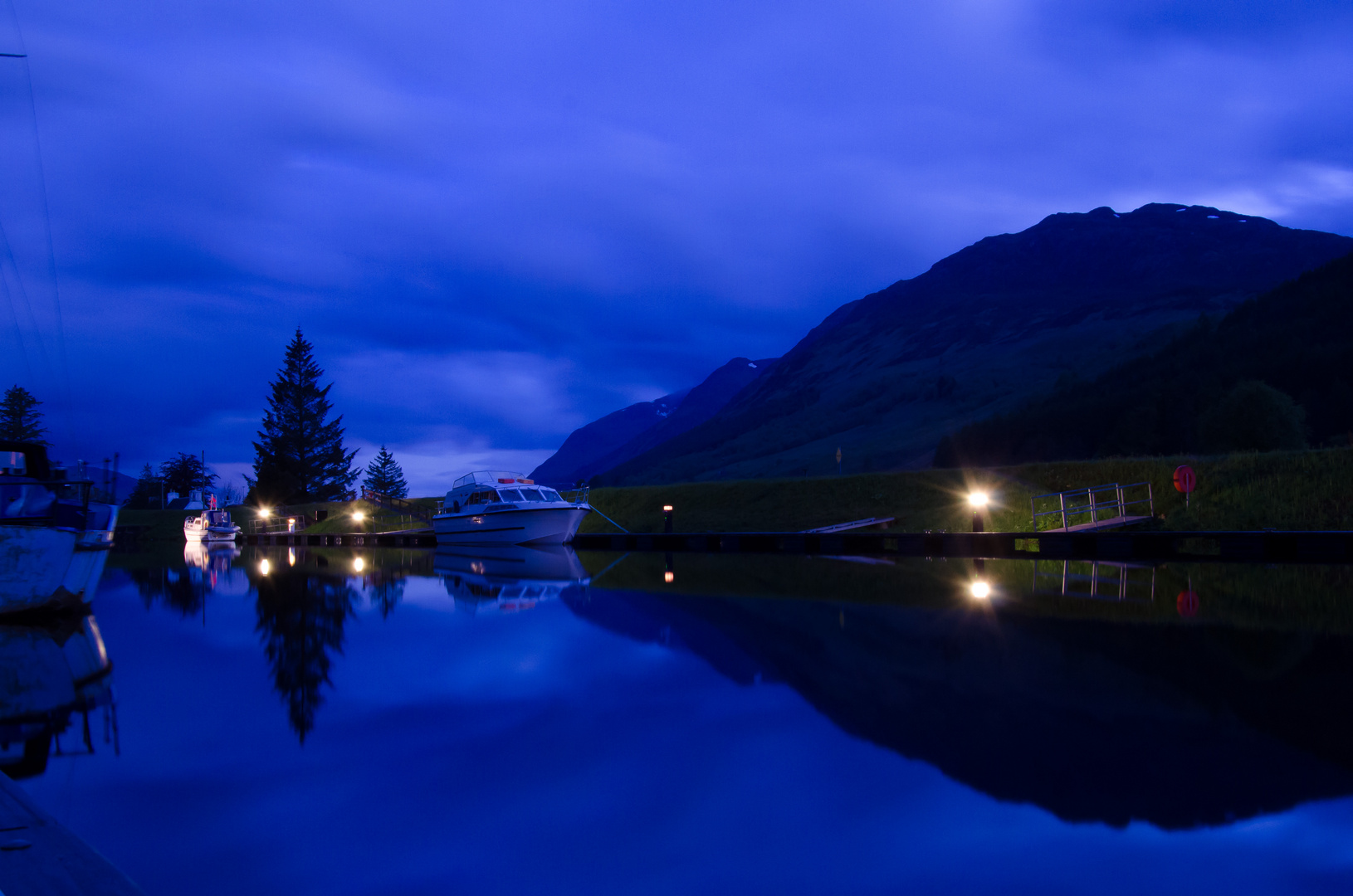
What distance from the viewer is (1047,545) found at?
30.2 meters

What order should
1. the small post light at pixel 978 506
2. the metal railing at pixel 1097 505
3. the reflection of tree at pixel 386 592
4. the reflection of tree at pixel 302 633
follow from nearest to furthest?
the reflection of tree at pixel 302 633
the reflection of tree at pixel 386 592
the small post light at pixel 978 506
the metal railing at pixel 1097 505

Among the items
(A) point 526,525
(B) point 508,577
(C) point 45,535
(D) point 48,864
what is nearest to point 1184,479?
(B) point 508,577

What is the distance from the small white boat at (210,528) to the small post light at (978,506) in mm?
47218

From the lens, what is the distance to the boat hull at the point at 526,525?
3712 centimetres

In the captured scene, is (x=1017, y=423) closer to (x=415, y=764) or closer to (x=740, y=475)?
(x=740, y=475)

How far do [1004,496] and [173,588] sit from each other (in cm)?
2942

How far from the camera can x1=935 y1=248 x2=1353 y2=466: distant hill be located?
107 metres

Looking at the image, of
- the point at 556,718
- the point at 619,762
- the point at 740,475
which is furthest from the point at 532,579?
the point at 740,475

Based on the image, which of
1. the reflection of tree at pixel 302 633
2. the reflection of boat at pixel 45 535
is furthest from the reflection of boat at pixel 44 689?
the reflection of tree at pixel 302 633

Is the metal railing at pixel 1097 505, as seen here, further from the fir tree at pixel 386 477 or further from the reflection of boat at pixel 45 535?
the fir tree at pixel 386 477

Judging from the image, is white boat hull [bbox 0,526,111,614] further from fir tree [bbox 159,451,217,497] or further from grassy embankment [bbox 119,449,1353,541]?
fir tree [bbox 159,451,217,497]

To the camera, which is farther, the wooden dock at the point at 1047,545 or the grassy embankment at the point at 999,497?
the grassy embankment at the point at 999,497

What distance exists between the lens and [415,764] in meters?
6.80

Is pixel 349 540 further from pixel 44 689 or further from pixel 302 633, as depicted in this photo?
pixel 44 689
